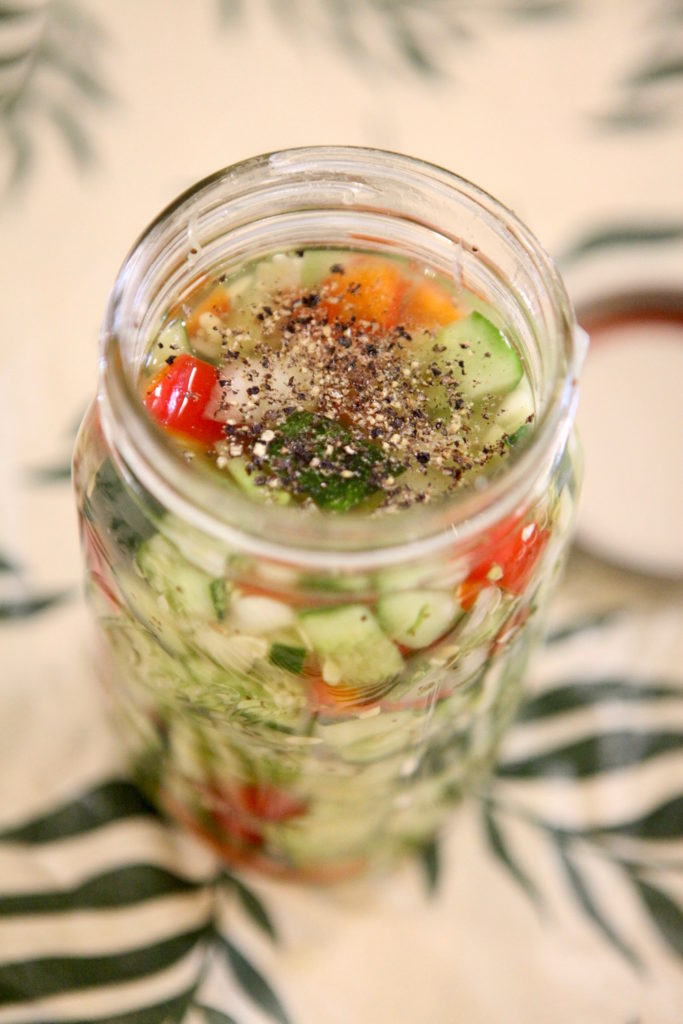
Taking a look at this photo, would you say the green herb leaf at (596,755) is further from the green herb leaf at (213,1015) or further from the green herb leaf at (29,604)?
the green herb leaf at (29,604)

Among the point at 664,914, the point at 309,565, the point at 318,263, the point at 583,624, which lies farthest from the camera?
the point at 583,624

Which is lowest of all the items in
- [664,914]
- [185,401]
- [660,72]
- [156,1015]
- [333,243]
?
[664,914]

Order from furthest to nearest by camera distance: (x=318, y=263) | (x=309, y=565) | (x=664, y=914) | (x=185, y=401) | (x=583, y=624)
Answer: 1. (x=583, y=624)
2. (x=664, y=914)
3. (x=318, y=263)
4. (x=185, y=401)
5. (x=309, y=565)

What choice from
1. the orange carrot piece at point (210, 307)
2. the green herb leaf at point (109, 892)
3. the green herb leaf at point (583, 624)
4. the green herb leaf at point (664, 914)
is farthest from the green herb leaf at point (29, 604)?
the green herb leaf at point (664, 914)

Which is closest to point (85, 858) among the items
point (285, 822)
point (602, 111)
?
point (285, 822)

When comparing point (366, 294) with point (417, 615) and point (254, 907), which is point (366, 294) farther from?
point (254, 907)

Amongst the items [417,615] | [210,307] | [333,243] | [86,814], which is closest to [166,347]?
[210,307]

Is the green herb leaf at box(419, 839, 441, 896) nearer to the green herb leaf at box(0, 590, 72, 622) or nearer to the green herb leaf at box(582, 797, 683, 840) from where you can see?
the green herb leaf at box(582, 797, 683, 840)
